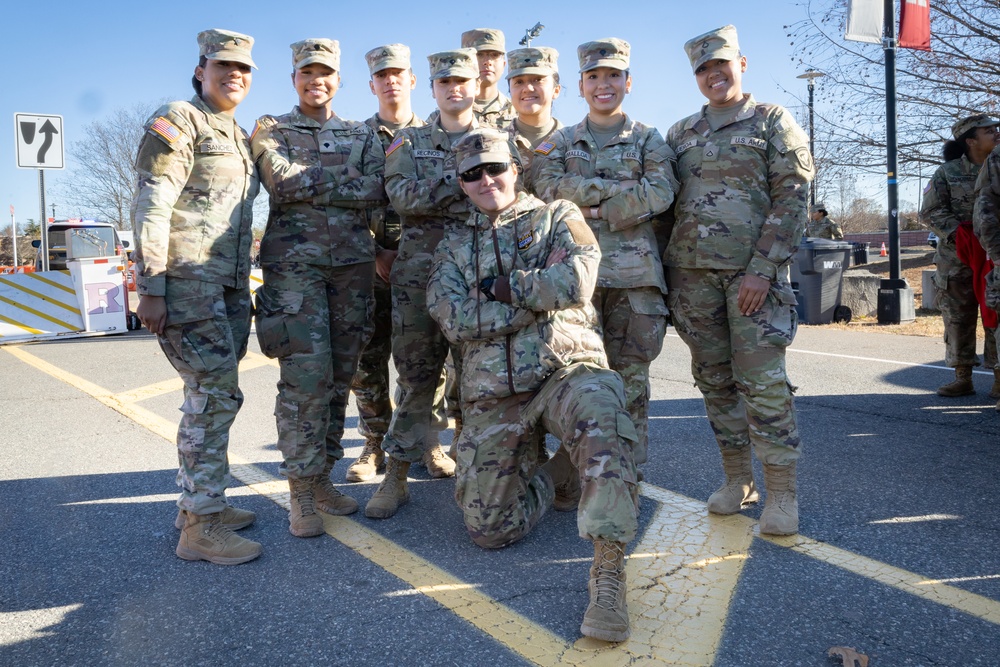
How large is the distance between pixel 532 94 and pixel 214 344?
2174 mm

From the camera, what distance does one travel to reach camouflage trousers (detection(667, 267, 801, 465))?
3.64 m

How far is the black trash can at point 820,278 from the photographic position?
1135cm

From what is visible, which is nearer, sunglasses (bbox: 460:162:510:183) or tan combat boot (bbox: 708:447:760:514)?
sunglasses (bbox: 460:162:510:183)

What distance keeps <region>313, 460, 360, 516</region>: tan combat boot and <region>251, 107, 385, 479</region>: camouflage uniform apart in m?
0.14

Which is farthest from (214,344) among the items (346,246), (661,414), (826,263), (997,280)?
(826,263)

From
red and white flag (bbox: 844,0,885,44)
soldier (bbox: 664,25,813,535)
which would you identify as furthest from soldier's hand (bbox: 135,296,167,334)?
red and white flag (bbox: 844,0,885,44)

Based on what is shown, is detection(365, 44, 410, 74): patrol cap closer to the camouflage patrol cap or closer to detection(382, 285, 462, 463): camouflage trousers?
the camouflage patrol cap

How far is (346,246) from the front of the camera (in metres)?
4.01

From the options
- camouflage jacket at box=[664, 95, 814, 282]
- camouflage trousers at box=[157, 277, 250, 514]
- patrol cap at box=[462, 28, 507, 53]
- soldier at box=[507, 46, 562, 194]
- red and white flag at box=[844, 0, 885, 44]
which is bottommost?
camouflage trousers at box=[157, 277, 250, 514]

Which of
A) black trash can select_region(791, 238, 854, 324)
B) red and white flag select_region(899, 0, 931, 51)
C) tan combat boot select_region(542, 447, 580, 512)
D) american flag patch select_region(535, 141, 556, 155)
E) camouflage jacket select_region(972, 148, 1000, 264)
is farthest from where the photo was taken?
black trash can select_region(791, 238, 854, 324)

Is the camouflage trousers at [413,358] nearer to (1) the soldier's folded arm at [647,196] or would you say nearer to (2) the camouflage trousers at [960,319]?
(1) the soldier's folded arm at [647,196]

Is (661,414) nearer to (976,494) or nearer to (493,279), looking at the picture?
(976,494)

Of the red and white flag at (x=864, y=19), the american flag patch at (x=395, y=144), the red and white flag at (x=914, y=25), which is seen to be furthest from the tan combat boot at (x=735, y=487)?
the red and white flag at (x=914, y=25)

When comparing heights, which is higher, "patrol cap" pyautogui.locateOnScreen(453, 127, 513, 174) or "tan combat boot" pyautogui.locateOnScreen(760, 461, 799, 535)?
"patrol cap" pyautogui.locateOnScreen(453, 127, 513, 174)
